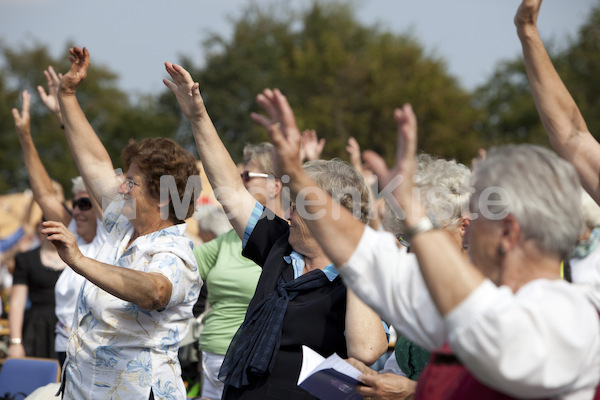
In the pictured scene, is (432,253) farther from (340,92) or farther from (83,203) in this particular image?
(340,92)

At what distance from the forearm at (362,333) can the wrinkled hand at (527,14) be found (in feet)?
3.99

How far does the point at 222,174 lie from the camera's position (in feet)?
9.68

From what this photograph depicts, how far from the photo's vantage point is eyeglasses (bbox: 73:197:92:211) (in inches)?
204

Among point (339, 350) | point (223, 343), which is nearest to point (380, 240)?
point (339, 350)

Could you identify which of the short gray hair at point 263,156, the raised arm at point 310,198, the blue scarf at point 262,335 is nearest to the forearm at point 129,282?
the blue scarf at point 262,335

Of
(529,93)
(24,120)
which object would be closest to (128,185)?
(24,120)

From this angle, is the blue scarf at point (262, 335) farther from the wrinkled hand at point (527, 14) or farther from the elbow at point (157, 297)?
the wrinkled hand at point (527, 14)

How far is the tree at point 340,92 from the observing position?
1291 inches

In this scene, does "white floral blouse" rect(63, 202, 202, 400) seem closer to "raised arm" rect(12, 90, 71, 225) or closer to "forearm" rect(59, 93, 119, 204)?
"forearm" rect(59, 93, 119, 204)

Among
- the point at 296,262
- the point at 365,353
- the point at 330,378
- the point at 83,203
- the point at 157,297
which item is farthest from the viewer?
the point at 83,203

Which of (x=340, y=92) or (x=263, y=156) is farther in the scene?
(x=340, y=92)

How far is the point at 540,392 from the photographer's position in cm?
157

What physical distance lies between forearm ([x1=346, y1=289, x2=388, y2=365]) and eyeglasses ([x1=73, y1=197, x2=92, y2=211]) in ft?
10.4

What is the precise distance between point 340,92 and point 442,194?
3224cm
